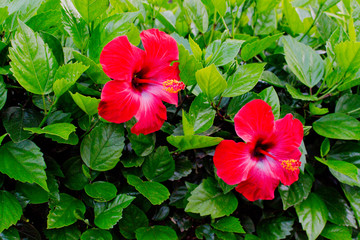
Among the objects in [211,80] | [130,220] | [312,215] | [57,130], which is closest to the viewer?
[57,130]

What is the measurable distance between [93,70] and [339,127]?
0.82m

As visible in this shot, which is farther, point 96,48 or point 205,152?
point 205,152

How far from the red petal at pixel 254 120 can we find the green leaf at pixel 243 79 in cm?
7

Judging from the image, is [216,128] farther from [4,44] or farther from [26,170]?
[4,44]

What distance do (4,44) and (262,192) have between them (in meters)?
0.84

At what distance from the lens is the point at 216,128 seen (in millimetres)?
952

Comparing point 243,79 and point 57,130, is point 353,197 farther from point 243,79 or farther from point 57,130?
point 57,130

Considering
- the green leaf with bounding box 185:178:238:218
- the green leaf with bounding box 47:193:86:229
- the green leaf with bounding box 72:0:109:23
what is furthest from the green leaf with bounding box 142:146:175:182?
the green leaf with bounding box 72:0:109:23

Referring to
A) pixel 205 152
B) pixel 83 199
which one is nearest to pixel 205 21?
pixel 205 152

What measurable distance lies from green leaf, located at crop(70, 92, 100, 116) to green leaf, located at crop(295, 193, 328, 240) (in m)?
0.77

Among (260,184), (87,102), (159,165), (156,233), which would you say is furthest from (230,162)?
(87,102)

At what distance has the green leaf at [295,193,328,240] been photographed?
39.9 inches

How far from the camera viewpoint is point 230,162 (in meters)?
0.86

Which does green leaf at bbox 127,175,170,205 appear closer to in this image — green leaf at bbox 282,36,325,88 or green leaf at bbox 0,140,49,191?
green leaf at bbox 0,140,49,191
